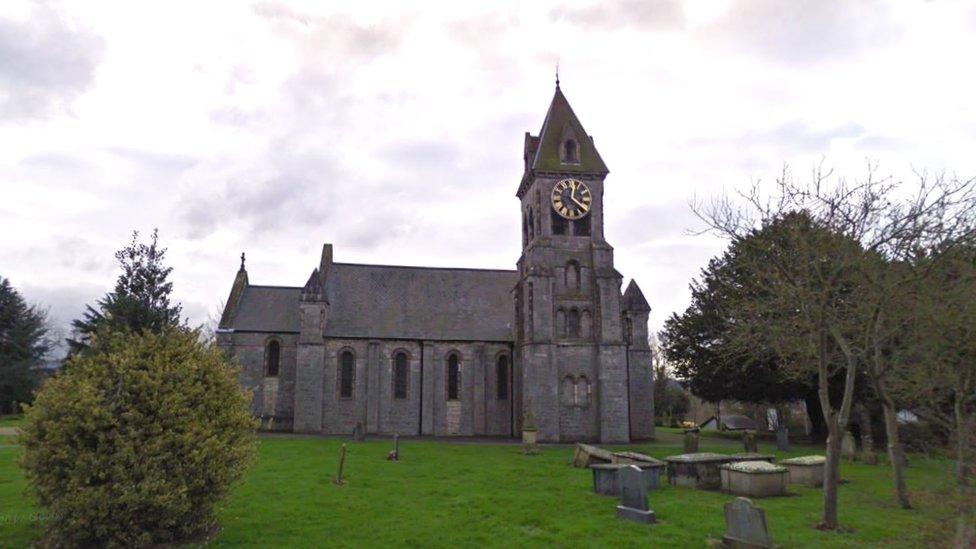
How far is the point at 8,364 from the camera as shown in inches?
1987

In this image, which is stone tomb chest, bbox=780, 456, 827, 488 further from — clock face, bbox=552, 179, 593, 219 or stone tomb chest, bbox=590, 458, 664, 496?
clock face, bbox=552, 179, 593, 219

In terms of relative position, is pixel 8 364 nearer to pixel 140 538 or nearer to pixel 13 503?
pixel 13 503

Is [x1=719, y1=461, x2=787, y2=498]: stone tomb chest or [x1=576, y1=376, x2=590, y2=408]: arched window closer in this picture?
[x1=719, y1=461, x2=787, y2=498]: stone tomb chest

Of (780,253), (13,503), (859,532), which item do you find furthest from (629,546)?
(13,503)

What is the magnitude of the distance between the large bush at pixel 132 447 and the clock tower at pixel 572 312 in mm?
23496

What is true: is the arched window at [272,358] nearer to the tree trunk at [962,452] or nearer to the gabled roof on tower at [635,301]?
the gabled roof on tower at [635,301]

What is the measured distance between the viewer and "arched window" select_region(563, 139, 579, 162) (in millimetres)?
39594

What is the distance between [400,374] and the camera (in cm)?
4053

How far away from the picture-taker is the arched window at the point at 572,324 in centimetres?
3740

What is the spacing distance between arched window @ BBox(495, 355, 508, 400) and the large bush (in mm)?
29033

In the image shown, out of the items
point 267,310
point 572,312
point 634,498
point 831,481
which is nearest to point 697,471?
point 831,481

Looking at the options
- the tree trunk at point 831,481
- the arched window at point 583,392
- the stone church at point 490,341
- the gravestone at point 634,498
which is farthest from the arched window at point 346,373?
the tree trunk at point 831,481

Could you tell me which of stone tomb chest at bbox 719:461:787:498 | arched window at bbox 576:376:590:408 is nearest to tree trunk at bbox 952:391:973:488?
stone tomb chest at bbox 719:461:787:498

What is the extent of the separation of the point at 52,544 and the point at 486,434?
30.5 m
